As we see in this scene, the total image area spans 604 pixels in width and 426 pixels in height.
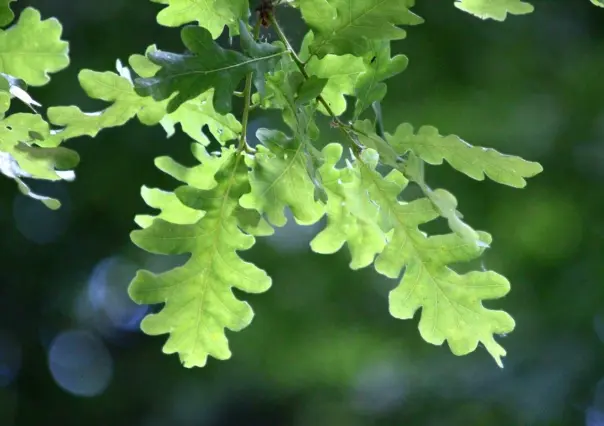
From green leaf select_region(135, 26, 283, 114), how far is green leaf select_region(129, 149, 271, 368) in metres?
0.14

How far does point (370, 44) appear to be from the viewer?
776 mm

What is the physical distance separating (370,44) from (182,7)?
7.3 inches

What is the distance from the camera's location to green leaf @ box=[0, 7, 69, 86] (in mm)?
755

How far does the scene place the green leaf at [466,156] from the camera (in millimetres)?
751

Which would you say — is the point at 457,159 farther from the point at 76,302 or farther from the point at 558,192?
the point at 76,302

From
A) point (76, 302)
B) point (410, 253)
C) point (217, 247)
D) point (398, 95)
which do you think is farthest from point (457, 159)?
point (76, 302)

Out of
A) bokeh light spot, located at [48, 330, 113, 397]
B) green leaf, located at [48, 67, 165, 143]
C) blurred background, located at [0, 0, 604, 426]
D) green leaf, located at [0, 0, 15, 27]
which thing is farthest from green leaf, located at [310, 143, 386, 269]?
bokeh light spot, located at [48, 330, 113, 397]

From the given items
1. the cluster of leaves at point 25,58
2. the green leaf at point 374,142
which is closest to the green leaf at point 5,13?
the cluster of leaves at point 25,58

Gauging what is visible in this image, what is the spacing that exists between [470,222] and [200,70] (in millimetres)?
2115

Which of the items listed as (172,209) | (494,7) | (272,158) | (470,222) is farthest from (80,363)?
(494,7)

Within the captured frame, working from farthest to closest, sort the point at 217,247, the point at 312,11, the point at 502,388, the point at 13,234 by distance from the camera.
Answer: the point at 13,234 → the point at 502,388 → the point at 217,247 → the point at 312,11

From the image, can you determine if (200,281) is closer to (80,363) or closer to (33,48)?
(33,48)

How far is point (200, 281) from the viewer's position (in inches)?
34.6

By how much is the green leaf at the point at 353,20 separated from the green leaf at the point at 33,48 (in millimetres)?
235
